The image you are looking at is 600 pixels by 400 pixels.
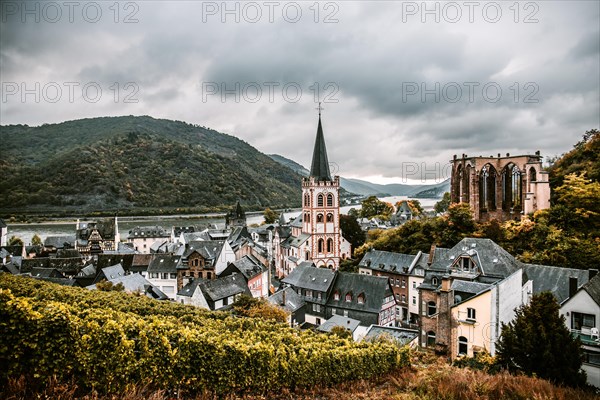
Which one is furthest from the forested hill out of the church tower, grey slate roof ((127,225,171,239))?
the church tower

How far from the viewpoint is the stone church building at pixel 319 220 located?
2136 inches

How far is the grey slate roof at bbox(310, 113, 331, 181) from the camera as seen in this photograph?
56594 mm

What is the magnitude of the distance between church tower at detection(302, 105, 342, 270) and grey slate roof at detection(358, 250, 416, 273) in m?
13.2

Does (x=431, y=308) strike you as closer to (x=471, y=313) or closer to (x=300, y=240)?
(x=471, y=313)

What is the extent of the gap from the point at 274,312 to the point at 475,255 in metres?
14.7

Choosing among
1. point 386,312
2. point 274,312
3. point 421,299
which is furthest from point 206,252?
point 421,299

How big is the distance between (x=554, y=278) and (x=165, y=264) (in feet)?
121

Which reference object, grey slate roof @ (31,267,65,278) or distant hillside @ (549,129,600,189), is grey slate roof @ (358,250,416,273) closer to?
distant hillside @ (549,129,600,189)

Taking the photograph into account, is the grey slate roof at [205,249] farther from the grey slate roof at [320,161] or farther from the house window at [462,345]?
the house window at [462,345]

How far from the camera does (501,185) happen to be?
40.3 meters

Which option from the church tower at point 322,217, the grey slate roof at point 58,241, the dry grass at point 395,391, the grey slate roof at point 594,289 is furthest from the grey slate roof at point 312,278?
the grey slate roof at point 58,241

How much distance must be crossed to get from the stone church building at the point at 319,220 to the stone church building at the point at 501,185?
1887 cm

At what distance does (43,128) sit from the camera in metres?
172

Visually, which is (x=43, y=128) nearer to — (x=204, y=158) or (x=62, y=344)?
(x=204, y=158)
